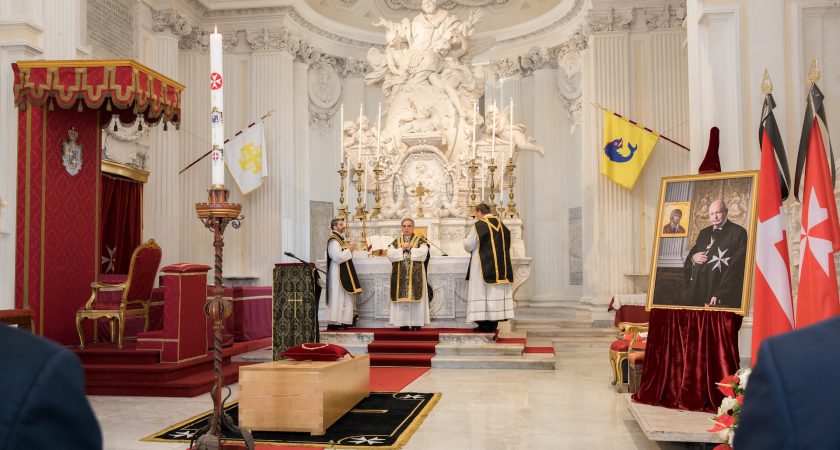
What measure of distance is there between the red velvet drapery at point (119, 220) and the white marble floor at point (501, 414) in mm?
5409

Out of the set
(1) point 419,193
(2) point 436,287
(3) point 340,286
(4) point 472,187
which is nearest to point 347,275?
(3) point 340,286

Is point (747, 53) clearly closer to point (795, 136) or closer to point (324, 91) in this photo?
point (795, 136)

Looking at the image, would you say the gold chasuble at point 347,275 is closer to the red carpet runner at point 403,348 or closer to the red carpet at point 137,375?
the red carpet runner at point 403,348

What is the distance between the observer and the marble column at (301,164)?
16.2m

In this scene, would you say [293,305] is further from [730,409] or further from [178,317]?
[730,409]

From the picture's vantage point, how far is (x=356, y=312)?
11484 mm

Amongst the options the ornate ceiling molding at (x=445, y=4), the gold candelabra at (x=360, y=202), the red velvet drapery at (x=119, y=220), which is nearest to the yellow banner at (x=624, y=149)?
the gold candelabra at (x=360, y=202)

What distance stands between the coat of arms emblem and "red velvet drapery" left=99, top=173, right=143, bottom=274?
3491 mm

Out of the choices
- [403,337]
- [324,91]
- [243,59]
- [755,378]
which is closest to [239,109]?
[243,59]

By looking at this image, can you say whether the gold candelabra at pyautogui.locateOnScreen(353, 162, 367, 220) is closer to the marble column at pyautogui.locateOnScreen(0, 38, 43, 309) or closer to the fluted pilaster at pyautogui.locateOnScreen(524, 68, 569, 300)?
the fluted pilaster at pyautogui.locateOnScreen(524, 68, 569, 300)

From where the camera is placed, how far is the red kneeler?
7.78m

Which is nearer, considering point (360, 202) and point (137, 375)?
point (137, 375)

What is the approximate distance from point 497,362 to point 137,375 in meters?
4.28

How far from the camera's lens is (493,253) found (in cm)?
1015
